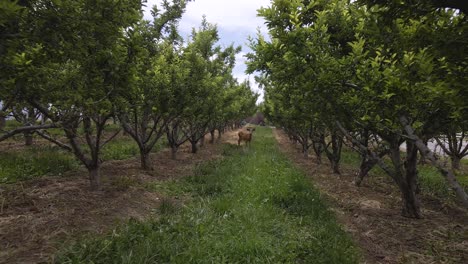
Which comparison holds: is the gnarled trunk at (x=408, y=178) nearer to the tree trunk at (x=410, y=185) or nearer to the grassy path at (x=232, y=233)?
the tree trunk at (x=410, y=185)

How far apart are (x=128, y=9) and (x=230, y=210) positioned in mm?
4554

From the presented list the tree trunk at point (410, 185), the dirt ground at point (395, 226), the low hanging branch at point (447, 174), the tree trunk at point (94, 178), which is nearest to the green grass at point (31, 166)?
the tree trunk at point (94, 178)

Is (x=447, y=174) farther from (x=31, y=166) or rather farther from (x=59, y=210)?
(x=31, y=166)

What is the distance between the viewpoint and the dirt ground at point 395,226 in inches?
241

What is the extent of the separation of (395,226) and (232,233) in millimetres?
4048

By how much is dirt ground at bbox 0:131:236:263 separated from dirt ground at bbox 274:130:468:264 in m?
4.76

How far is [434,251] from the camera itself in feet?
20.4

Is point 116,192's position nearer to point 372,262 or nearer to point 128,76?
point 128,76

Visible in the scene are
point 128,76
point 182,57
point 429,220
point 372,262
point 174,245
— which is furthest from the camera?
point 182,57

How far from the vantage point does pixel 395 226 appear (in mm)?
7637

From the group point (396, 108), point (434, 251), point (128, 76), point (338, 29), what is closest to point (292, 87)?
point (338, 29)

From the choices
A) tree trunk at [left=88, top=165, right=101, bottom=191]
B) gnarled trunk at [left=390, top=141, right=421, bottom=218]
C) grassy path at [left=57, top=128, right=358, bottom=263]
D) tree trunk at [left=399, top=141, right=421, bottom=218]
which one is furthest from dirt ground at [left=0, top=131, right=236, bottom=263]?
tree trunk at [left=399, top=141, right=421, bottom=218]

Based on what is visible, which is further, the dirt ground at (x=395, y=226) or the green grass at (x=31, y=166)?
the green grass at (x=31, y=166)

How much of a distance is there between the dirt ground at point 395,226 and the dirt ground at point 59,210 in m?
4.76
